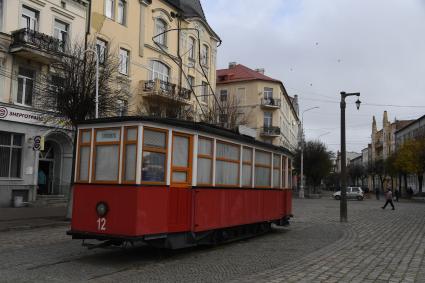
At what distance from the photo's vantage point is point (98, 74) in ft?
67.3

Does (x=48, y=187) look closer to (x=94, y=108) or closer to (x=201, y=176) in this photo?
(x=94, y=108)

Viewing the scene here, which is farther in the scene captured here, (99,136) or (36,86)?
(36,86)

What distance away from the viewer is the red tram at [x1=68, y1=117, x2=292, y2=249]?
384 inches

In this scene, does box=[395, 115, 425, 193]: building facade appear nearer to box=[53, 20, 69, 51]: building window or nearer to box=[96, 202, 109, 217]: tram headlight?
box=[53, 20, 69, 51]: building window

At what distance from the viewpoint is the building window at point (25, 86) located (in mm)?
25016

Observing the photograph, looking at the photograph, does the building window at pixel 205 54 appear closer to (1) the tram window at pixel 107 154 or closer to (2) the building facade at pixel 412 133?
(1) the tram window at pixel 107 154

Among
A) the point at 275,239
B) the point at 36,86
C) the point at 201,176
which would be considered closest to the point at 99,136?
the point at 201,176

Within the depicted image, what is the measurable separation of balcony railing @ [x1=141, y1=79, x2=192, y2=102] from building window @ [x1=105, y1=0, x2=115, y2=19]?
16.8ft

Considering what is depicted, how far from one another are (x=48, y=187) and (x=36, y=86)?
6.41 meters

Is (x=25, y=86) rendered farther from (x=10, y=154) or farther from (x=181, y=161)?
(x=181, y=161)

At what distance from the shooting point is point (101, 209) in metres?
9.95

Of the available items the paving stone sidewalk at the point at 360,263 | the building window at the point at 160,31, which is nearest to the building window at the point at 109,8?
the building window at the point at 160,31

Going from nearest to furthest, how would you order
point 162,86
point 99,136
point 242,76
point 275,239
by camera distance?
point 99,136 < point 275,239 < point 162,86 < point 242,76

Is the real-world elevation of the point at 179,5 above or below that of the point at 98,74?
above
